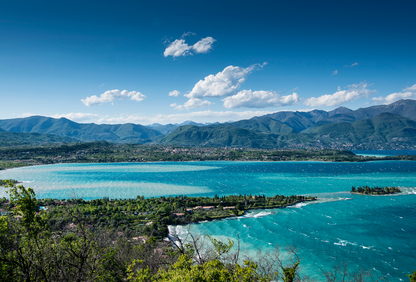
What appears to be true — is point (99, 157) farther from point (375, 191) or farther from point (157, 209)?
point (375, 191)

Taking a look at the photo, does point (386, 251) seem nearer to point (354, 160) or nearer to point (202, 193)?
point (202, 193)

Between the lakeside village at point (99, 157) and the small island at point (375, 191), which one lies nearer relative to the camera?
the small island at point (375, 191)

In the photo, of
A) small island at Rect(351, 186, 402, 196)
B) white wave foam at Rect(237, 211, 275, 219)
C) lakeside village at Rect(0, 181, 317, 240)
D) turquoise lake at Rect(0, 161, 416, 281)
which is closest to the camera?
turquoise lake at Rect(0, 161, 416, 281)

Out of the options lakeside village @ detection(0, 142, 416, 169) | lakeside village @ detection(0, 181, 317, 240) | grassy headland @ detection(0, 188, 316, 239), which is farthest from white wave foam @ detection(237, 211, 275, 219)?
lakeside village @ detection(0, 142, 416, 169)

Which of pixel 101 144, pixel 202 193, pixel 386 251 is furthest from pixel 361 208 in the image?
pixel 101 144

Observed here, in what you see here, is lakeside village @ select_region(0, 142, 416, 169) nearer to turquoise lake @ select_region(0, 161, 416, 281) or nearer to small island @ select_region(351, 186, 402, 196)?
turquoise lake @ select_region(0, 161, 416, 281)

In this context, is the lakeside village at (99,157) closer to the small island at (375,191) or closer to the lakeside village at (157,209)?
the small island at (375,191)

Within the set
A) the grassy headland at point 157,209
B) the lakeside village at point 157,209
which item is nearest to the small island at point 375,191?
the lakeside village at point 157,209

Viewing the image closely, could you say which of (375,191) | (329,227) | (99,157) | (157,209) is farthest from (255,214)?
(99,157)
